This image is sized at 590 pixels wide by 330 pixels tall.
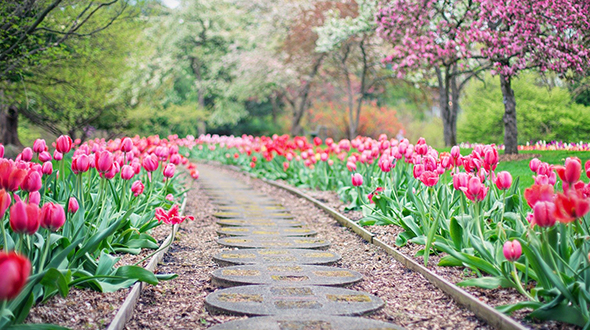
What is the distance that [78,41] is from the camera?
1111 centimetres

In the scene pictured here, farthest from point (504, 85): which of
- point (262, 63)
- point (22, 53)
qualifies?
point (262, 63)

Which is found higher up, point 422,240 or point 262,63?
point 262,63

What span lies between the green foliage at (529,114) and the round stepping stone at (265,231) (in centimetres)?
748

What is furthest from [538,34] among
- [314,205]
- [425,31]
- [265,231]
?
[265,231]

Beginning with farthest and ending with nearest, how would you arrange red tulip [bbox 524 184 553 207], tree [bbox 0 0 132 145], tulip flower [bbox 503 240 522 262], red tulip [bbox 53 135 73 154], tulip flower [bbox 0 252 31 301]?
tree [bbox 0 0 132 145]
red tulip [bbox 53 135 73 154]
tulip flower [bbox 503 240 522 262]
red tulip [bbox 524 184 553 207]
tulip flower [bbox 0 252 31 301]

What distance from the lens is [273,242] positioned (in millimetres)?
6074

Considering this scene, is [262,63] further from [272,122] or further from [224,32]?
[272,122]

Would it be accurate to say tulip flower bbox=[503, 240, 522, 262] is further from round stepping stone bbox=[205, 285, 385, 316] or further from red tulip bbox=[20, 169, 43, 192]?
red tulip bbox=[20, 169, 43, 192]

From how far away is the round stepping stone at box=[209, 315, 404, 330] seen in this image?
10.7ft

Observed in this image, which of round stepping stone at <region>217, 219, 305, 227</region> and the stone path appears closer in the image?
the stone path

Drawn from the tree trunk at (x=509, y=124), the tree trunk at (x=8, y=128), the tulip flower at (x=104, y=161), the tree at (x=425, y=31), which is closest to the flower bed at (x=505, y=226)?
the tulip flower at (x=104, y=161)

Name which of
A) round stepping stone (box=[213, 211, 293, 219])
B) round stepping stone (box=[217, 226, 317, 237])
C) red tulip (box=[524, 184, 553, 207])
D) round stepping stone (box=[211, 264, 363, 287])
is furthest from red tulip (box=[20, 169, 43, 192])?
round stepping stone (box=[213, 211, 293, 219])

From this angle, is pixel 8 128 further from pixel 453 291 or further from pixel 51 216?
pixel 453 291

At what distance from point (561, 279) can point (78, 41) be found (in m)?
10.7
